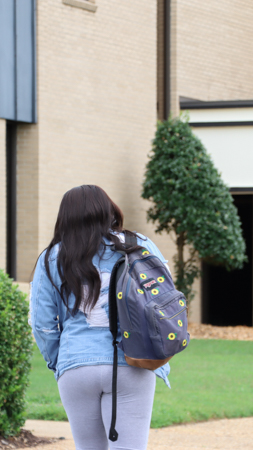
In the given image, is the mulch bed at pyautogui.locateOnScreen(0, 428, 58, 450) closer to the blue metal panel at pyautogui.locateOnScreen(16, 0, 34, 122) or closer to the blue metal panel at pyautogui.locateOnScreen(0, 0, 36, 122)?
the blue metal panel at pyautogui.locateOnScreen(0, 0, 36, 122)

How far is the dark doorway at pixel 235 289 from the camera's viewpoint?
17.4 meters

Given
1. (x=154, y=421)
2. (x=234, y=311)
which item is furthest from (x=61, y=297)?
(x=234, y=311)

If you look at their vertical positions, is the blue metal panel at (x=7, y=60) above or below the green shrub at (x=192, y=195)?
above

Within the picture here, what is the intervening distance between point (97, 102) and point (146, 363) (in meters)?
11.4

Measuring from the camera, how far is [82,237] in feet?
10.0

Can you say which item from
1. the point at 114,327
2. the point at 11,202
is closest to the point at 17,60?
the point at 11,202

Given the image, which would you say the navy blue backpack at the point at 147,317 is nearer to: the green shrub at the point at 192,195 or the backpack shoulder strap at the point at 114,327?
the backpack shoulder strap at the point at 114,327

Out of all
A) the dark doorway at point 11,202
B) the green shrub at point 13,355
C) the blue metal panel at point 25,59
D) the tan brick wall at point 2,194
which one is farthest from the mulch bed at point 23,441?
the blue metal panel at point 25,59

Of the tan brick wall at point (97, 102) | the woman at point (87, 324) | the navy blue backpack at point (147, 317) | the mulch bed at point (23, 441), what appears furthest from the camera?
the tan brick wall at point (97, 102)

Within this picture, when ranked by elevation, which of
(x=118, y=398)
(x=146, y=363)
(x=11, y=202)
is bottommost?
(x=118, y=398)

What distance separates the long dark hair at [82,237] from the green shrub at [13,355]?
Answer: 2.68m

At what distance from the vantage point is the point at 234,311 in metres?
18.0

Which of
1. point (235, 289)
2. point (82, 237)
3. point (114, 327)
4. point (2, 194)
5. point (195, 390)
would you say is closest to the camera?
point (114, 327)

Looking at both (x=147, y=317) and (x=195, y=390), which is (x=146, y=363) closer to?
(x=147, y=317)
